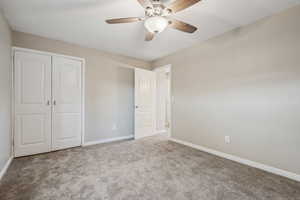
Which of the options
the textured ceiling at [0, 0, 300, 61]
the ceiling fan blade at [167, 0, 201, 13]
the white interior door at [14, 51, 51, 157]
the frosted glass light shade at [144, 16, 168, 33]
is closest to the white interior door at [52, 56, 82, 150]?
the white interior door at [14, 51, 51, 157]

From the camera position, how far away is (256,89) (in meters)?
2.30

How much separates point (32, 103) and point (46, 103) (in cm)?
22

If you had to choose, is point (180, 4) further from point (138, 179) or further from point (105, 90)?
point (105, 90)

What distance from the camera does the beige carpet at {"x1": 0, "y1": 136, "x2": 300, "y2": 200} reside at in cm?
162

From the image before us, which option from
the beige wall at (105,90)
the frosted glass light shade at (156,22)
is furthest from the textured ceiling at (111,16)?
the frosted glass light shade at (156,22)

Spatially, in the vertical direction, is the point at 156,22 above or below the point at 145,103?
above

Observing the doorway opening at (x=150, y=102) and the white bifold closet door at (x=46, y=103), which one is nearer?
the white bifold closet door at (x=46, y=103)

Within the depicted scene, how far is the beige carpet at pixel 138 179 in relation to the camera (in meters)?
1.62

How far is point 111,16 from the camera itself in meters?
2.20

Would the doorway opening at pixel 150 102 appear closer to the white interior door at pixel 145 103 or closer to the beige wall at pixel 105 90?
the white interior door at pixel 145 103

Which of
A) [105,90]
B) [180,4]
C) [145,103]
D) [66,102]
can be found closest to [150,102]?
[145,103]

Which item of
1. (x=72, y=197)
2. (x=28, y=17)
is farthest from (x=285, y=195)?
(x=28, y=17)

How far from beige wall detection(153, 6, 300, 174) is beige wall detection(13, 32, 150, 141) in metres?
1.77

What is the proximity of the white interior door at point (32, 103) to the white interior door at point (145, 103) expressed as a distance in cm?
206
